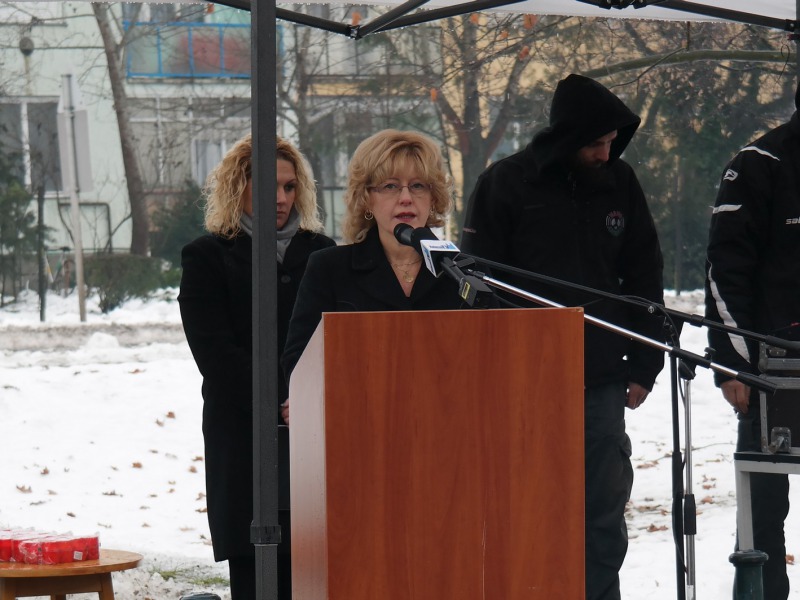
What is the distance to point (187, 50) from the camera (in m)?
16.8

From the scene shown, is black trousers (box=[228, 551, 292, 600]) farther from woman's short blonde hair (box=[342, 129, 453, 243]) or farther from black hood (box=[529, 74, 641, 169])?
black hood (box=[529, 74, 641, 169])

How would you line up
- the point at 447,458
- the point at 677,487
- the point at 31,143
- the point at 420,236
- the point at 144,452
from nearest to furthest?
the point at 447,458
the point at 420,236
the point at 677,487
the point at 144,452
the point at 31,143

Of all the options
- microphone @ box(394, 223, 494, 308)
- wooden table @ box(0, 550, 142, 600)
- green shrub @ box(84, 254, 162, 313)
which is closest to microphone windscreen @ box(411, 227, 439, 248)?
microphone @ box(394, 223, 494, 308)

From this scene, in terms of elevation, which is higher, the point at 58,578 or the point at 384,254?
the point at 384,254

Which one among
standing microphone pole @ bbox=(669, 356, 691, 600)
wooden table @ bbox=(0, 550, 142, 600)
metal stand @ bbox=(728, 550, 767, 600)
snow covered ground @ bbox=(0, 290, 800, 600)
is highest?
standing microphone pole @ bbox=(669, 356, 691, 600)

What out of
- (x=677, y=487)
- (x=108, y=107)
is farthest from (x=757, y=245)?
(x=108, y=107)

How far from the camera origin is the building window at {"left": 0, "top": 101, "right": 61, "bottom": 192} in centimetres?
1609

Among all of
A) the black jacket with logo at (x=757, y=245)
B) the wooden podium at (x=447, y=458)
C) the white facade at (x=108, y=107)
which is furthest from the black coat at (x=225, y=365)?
the white facade at (x=108, y=107)

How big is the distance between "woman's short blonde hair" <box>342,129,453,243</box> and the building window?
1280 cm

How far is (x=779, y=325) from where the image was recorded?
448cm

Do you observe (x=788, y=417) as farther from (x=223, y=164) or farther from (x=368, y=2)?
(x=368, y=2)

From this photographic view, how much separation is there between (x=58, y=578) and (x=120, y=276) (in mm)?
11448

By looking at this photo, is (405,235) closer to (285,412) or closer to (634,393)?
(285,412)

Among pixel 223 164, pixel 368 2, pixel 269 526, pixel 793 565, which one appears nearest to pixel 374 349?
pixel 269 526
